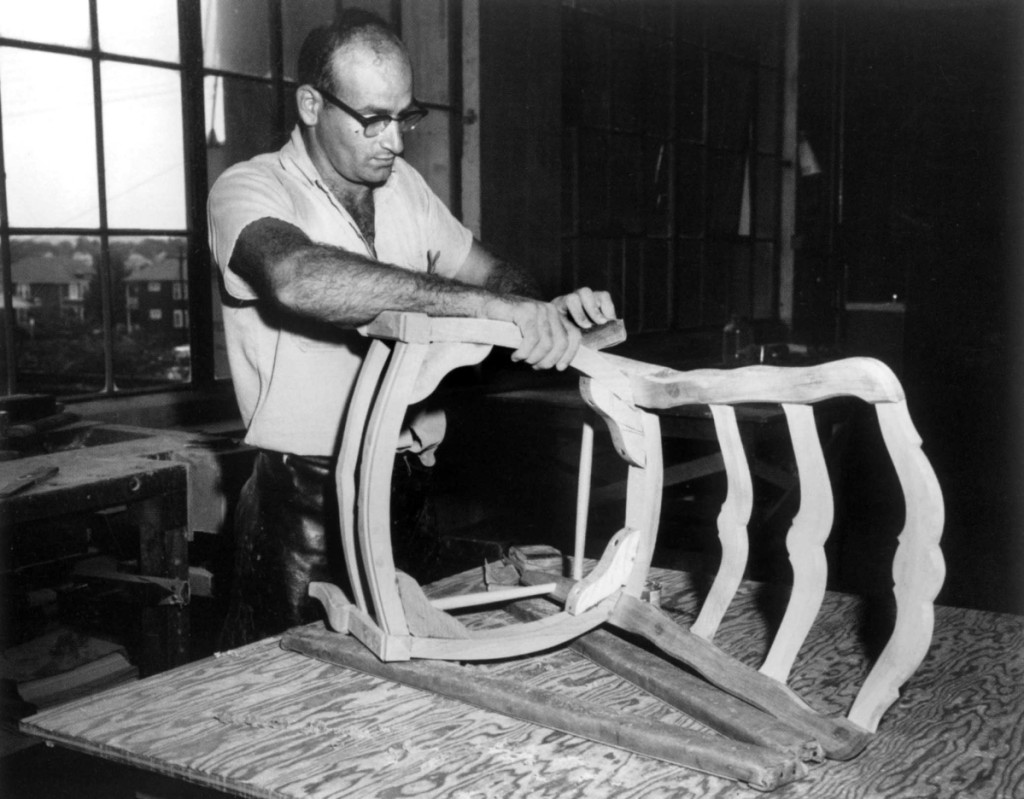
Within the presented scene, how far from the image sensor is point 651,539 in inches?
63.6

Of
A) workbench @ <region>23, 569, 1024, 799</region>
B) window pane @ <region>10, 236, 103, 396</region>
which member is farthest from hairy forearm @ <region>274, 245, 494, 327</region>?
window pane @ <region>10, 236, 103, 396</region>

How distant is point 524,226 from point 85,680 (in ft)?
9.19

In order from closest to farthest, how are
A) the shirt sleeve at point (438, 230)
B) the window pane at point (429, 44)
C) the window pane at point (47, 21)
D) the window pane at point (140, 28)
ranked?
1. the shirt sleeve at point (438, 230)
2. the window pane at point (47, 21)
3. the window pane at point (140, 28)
4. the window pane at point (429, 44)

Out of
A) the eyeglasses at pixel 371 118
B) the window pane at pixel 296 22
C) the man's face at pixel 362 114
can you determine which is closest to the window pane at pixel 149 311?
the window pane at pixel 296 22

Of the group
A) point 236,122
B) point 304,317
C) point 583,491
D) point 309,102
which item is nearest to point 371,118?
point 309,102

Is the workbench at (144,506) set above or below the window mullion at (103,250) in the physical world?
below

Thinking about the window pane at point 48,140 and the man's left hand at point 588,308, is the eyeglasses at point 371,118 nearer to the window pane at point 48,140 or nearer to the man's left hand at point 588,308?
the man's left hand at point 588,308

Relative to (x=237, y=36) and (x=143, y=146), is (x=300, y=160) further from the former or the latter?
(x=237, y=36)

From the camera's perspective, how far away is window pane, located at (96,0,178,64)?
3197mm

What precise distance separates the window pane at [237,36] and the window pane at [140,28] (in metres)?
0.12

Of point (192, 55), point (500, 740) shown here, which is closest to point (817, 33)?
point (192, 55)

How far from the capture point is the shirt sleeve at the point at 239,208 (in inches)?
70.2

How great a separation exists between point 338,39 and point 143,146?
1679mm

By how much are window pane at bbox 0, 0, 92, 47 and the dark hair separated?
150 cm
